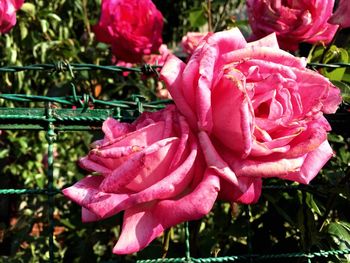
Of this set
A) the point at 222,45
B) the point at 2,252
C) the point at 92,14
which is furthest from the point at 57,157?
the point at 222,45

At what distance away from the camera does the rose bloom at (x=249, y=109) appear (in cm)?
62

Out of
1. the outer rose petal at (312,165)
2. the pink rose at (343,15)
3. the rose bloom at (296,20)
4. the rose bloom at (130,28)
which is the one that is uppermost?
the pink rose at (343,15)

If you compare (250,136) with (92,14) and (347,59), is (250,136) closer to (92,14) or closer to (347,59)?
(347,59)

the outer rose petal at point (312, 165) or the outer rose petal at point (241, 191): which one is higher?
the outer rose petal at point (312, 165)

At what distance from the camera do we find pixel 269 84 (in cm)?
65

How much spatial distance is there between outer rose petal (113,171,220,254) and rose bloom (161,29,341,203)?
0.03 meters

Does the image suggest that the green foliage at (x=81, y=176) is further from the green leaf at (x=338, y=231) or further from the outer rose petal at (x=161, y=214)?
the outer rose petal at (x=161, y=214)

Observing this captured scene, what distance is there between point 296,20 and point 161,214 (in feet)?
1.96

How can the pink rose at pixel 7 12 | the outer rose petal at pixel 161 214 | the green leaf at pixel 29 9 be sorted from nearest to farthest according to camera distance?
the outer rose petal at pixel 161 214 < the pink rose at pixel 7 12 < the green leaf at pixel 29 9

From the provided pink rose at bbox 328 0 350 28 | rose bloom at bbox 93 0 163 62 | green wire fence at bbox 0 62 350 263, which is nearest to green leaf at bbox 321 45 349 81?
pink rose at bbox 328 0 350 28

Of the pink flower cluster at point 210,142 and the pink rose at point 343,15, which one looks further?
the pink rose at point 343,15

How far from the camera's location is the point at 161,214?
2.01 ft

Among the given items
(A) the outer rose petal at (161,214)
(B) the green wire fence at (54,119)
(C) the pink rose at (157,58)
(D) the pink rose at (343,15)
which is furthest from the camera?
(C) the pink rose at (157,58)

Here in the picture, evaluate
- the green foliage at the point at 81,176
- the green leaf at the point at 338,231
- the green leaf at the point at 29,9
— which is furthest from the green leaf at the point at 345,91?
the green leaf at the point at 29,9
